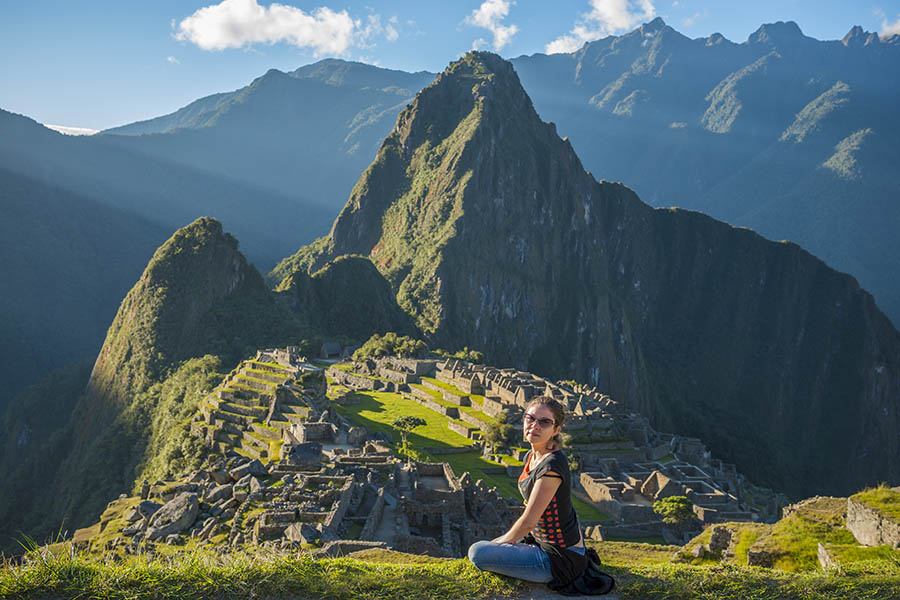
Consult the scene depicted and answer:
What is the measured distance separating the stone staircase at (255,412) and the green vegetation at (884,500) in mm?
24955

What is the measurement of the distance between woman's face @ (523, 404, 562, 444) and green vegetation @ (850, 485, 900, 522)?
12.0 metres

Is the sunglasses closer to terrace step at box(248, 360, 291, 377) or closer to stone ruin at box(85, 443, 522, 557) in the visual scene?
stone ruin at box(85, 443, 522, 557)

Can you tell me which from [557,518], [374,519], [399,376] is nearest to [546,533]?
[557,518]

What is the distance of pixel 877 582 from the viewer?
8352mm

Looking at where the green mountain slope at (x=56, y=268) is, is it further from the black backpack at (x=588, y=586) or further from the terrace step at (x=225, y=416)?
the black backpack at (x=588, y=586)

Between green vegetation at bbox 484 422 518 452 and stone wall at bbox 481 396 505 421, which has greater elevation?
stone wall at bbox 481 396 505 421

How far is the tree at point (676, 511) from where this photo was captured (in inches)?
1484

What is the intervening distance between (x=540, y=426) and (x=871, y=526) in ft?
42.8

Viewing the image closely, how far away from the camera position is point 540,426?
7.86 m

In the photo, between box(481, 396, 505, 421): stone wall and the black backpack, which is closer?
the black backpack

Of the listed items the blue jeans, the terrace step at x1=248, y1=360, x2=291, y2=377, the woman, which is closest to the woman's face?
the woman

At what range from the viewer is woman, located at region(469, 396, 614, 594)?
24.9 ft

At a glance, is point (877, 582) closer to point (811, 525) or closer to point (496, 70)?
point (811, 525)

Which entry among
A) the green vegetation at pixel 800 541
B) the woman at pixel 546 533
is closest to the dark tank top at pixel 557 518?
the woman at pixel 546 533
